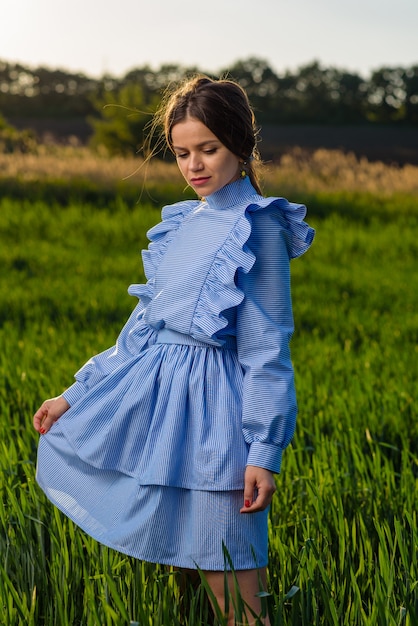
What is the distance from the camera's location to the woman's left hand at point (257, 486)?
1713mm

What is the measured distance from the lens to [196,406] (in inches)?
70.6

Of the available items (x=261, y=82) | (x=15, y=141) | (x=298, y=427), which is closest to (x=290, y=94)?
(x=261, y=82)

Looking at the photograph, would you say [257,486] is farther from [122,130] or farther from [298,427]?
[122,130]

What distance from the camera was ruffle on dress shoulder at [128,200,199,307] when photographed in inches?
82.0

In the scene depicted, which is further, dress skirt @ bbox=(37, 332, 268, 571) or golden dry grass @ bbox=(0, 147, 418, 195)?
golden dry grass @ bbox=(0, 147, 418, 195)

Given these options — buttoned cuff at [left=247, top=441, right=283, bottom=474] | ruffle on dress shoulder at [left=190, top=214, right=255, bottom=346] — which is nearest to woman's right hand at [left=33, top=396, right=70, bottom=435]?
ruffle on dress shoulder at [left=190, top=214, right=255, bottom=346]

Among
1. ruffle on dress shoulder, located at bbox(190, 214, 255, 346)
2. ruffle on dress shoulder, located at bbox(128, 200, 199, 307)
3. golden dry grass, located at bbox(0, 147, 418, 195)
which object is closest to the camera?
ruffle on dress shoulder, located at bbox(190, 214, 255, 346)

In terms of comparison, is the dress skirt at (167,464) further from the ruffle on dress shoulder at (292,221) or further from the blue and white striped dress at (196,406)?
the ruffle on dress shoulder at (292,221)

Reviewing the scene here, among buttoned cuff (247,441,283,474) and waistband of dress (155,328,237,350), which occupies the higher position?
waistband of dress (155,328,237,350)

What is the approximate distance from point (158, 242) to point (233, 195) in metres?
0.26

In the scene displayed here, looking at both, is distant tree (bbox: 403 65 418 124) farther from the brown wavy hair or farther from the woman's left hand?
the woman's left hand

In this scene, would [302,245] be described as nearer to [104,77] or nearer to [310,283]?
[310,283]

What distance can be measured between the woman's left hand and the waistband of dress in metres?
0.28

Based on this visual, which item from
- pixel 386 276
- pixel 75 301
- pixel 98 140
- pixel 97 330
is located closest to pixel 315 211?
pixel 386 276
